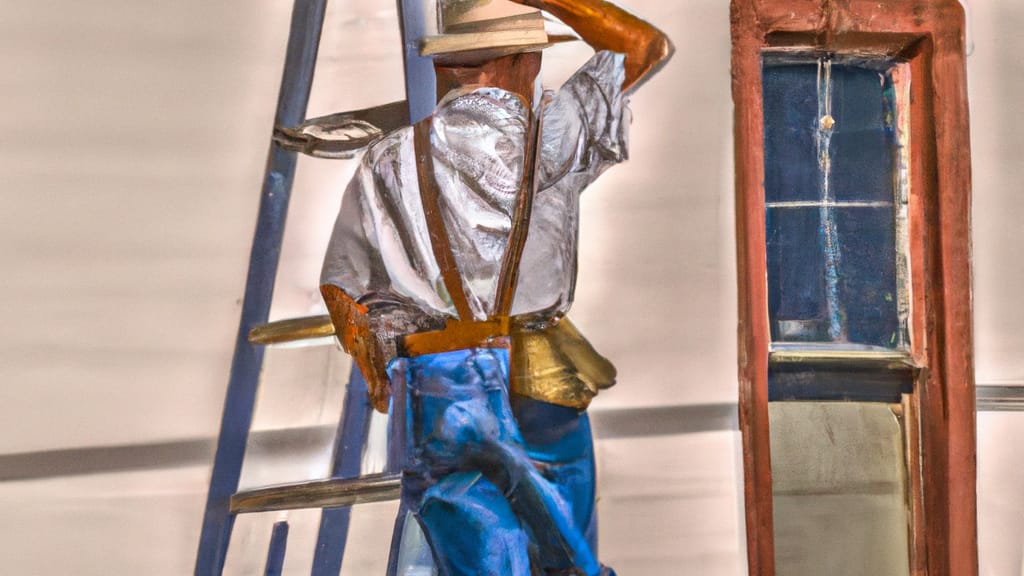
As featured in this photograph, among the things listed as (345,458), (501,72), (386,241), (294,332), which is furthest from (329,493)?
(501,72)

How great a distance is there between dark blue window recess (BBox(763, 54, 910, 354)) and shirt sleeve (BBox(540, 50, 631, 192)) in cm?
23

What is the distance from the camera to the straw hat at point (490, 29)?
2.77ft

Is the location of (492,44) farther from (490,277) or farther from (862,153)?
(862,153)

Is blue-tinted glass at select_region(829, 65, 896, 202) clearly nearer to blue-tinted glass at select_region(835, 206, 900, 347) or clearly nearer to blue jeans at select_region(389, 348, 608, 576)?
blue-tinted glass at select_region(835, 206, 900, 347)

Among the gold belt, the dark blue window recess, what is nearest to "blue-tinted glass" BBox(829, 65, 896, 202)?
the dark blue window recess

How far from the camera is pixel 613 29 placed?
2.76 ft

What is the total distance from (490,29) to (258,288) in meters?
0.34

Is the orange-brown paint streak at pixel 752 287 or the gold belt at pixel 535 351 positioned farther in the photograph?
the orange-brown paint streak at pixel 752 287

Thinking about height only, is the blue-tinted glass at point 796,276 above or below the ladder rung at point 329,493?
above

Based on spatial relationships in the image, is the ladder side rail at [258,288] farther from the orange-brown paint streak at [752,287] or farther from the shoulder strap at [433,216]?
the orange-brown paint streak at [752,287]

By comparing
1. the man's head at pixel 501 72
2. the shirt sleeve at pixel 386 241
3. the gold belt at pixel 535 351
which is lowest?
the gold belt at pixel 535 351

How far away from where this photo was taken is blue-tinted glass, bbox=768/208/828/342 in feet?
3.24

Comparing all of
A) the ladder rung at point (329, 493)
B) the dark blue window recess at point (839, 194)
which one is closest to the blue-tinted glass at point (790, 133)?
the dark blue window recess at point (839, 194)

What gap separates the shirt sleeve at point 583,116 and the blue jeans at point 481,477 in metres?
0.17
